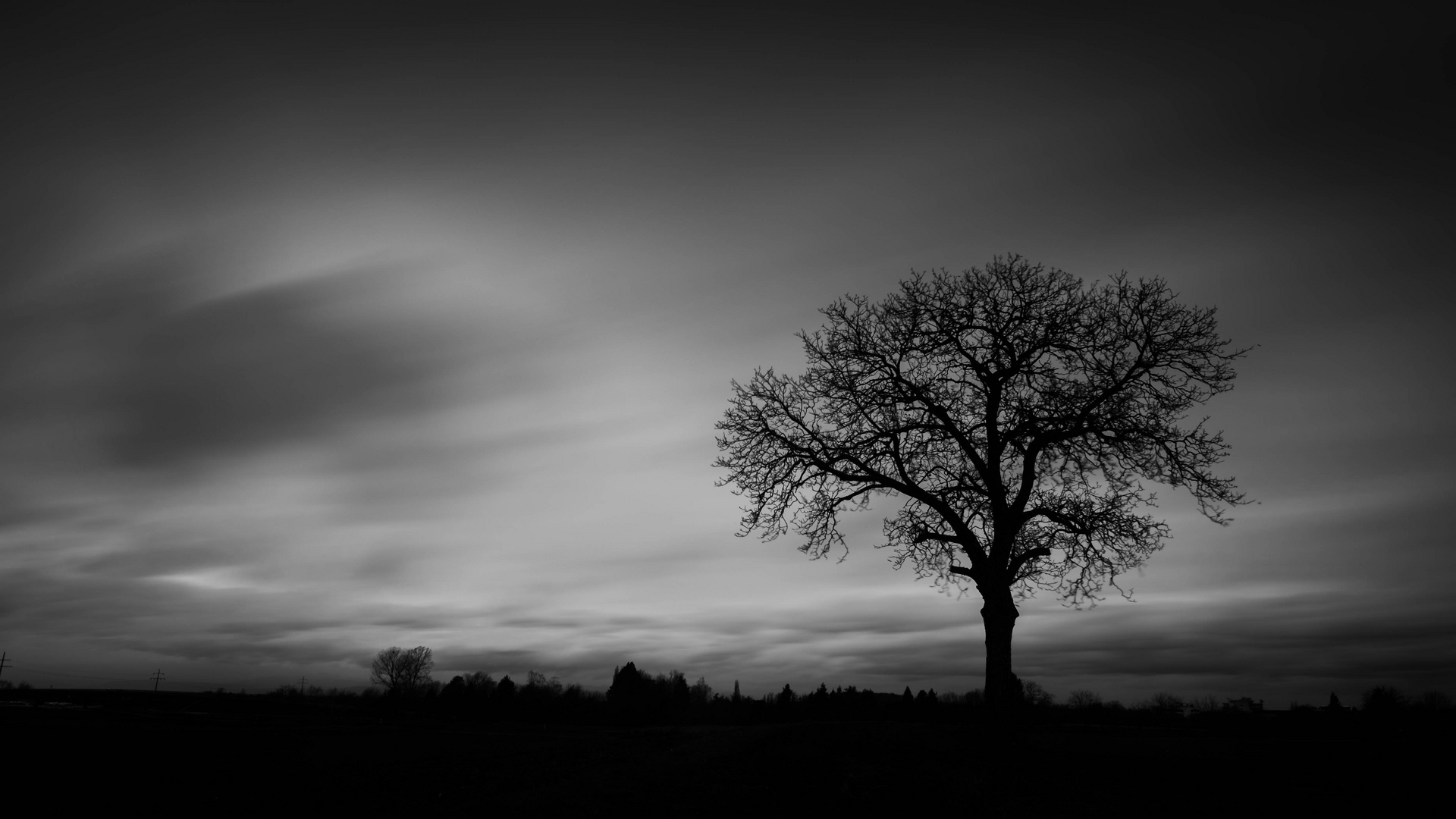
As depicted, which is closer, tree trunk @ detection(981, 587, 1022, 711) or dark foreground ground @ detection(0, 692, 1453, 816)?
dark foreground ground @ detection(0, 692, 1453, 816)

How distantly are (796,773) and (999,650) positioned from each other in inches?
251

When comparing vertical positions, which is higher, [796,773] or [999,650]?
[999,650]

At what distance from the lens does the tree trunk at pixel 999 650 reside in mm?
16781

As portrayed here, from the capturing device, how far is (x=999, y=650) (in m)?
17.3

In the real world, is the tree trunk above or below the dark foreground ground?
above

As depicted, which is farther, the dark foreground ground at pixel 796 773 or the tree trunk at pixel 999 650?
the tree trunk at pixel 999 650

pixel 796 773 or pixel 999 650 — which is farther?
pixel 999 650

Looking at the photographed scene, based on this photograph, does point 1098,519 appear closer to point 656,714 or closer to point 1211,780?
point 1211,780

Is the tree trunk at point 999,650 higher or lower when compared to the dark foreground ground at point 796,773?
higher

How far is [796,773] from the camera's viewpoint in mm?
13641

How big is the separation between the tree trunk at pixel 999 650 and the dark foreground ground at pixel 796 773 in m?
1.13

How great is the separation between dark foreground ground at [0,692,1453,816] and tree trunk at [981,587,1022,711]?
1130 mm

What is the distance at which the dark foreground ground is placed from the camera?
11.5 meters

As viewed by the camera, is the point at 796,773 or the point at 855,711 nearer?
the point at 796,773
